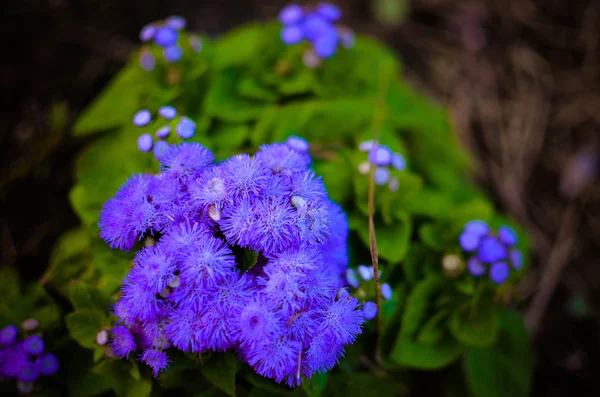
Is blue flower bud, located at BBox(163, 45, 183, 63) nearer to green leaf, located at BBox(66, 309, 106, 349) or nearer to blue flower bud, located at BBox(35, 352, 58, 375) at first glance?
green leaf, located at BBox(66, 309, 106, 349)

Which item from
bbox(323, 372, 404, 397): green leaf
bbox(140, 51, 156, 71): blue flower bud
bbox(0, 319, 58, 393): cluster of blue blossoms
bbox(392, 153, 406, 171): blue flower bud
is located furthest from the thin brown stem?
bbox(0, 319, 58, 393): cluster of blue blossoms

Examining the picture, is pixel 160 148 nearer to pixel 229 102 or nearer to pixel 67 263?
pixel 229 102

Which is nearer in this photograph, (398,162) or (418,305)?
(418,305)

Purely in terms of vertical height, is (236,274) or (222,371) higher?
(236,274)

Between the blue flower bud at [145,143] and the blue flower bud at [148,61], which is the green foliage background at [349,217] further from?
the blue flower bud at [145,143]

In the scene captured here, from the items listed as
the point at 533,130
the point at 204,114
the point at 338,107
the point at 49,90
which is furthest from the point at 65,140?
the point at 533,130

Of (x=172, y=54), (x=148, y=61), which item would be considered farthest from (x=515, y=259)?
(x=148, y=61)

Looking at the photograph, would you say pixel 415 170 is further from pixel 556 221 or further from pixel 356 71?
pixel 556 221
